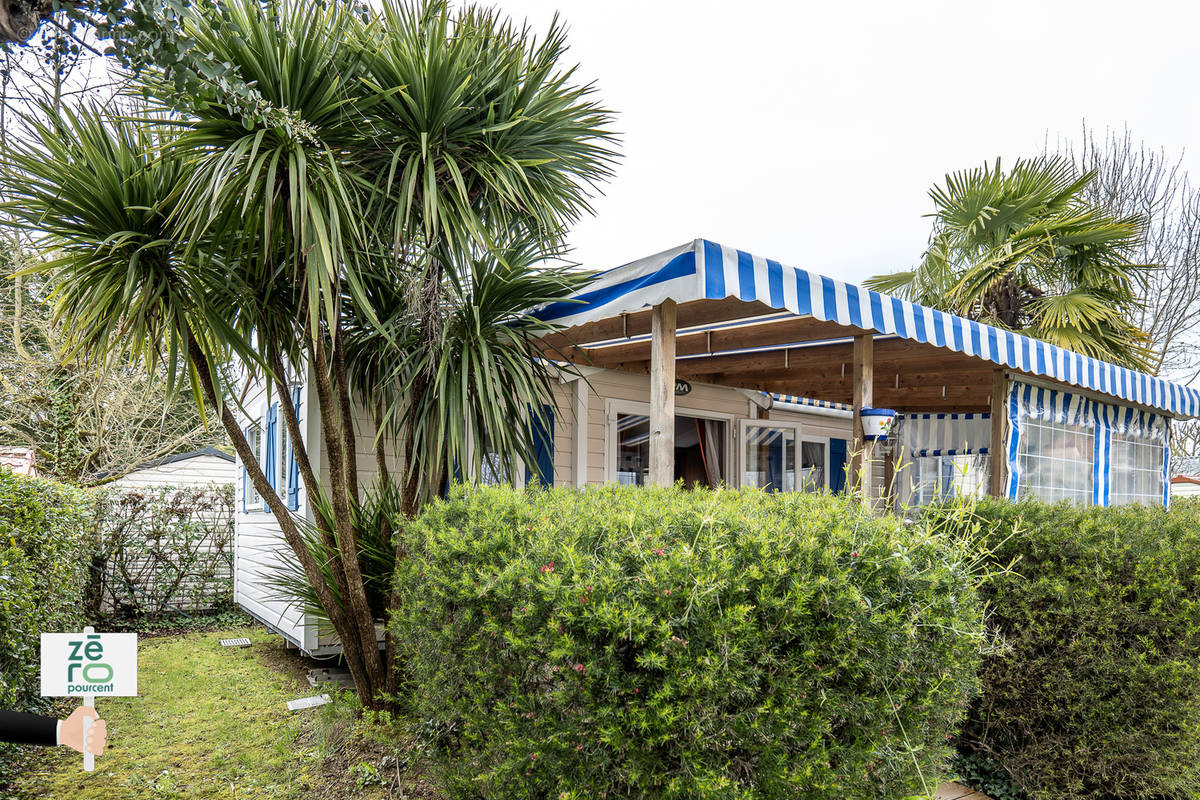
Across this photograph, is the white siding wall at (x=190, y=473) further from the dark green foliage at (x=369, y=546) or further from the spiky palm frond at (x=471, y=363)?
the spiky palm frond at (x=471, y=363)

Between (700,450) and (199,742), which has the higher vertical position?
(700,450)

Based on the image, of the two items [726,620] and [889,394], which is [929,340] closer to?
[726,620]

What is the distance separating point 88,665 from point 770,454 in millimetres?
7041

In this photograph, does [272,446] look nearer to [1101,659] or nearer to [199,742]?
[199,742]

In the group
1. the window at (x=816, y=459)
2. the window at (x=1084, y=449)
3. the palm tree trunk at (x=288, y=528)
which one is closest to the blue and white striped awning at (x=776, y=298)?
the window at (x=1084, y=449)

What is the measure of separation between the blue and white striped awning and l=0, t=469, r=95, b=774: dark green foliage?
2.79 metres

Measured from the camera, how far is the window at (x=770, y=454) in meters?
7.59

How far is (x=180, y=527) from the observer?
795cm

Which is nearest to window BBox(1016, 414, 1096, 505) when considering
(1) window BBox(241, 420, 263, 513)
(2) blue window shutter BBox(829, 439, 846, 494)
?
(2) blue window shutter BBox(829, 439, 846, 494)

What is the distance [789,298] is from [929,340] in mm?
1195

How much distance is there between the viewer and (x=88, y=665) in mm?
1609

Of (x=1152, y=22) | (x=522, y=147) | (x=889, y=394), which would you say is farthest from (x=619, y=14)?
(x=1152, y=22)

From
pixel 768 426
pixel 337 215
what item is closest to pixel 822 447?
pixel 768 426

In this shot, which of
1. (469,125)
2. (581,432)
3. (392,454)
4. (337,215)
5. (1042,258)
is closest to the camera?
(337,215)
